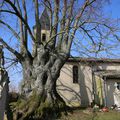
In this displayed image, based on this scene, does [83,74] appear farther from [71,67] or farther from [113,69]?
[113,69]

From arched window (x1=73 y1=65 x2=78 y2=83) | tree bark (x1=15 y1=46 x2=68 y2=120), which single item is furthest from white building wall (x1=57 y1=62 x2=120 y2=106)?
tree bark (x1=15 y1=46 x2=68 y2=120)

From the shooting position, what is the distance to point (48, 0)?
17906 mm

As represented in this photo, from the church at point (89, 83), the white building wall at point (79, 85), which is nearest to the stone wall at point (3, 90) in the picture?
the church at point (89, 83)

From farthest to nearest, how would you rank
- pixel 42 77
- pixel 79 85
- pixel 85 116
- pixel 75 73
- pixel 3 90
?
pixel 75 73
pixel 79 85
pixel 42 77
pixel 85 116
pixel 3 90

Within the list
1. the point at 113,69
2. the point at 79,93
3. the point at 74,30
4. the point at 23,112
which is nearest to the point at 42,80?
the point at 23,112

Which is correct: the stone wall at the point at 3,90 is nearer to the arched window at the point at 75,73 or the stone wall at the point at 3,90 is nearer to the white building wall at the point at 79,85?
the white building wall at the point at 79,85

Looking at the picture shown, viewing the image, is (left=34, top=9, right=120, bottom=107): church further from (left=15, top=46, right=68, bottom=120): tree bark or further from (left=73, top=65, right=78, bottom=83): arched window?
(left=15, top=46, right=68, bottom=120): tree bark

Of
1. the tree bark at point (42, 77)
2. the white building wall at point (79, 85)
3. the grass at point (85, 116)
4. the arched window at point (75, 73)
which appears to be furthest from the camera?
the arched window at point (75, 73)

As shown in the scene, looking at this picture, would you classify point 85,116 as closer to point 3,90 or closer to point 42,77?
point 42,77

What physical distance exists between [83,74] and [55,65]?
39.0 feet

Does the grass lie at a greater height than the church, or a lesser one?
lesser

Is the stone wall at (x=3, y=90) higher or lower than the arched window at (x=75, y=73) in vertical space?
lower

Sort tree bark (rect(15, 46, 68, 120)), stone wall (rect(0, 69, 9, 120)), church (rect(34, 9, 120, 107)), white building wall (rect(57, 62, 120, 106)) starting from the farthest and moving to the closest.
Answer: white building wall (rect(57, 62, 120, 106)) → church (rect(34, 9, 120, 107)) → tree bark (rect(15, 46, 68, 120)) → stone wall (rect(0, 69, 9, 120))

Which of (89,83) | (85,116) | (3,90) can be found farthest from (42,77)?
(89,83)
